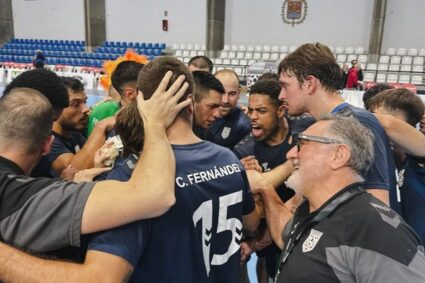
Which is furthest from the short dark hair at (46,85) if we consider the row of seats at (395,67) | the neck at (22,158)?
the row of seats at (395,67)

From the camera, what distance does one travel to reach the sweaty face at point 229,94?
12.4ft

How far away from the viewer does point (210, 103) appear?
301 centimetres

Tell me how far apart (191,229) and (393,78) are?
16.7 m

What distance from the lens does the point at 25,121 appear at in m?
1.50

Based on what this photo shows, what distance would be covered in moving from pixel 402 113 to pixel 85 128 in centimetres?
→ 244

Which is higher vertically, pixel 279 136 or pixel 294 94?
pixel 294 94

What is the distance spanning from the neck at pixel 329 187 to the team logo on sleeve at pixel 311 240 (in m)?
0.18

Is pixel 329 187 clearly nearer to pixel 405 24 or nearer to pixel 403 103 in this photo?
pixel 403 103

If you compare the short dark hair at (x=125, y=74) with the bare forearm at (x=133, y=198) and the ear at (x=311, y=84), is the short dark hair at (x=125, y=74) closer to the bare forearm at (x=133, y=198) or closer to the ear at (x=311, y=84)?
Result: the ear at (x=311, y=84)

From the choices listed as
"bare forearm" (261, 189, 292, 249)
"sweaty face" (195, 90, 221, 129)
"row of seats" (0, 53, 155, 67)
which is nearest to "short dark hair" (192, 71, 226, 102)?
"sweaty face" (195, 90, 221, 129)

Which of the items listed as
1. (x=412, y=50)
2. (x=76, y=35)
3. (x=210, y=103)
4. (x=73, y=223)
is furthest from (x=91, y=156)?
(x=76, y=35)

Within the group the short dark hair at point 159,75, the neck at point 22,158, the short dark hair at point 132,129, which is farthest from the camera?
the short dark hair at point 132,129

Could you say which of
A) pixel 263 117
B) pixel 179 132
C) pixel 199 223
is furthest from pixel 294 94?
pixel 199 223

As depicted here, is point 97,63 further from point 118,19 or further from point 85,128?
point 85,128
